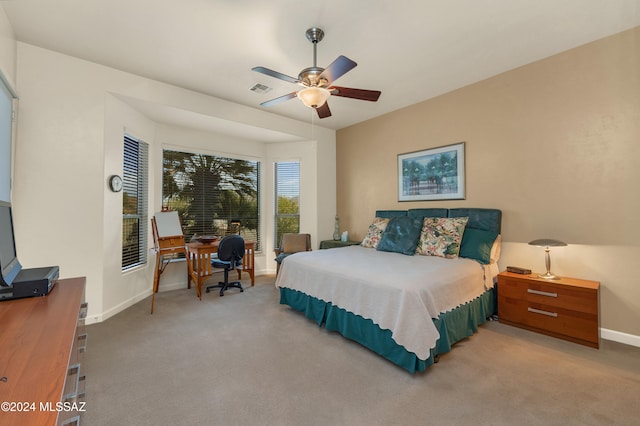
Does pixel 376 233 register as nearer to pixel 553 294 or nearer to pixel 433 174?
pixel 433 174

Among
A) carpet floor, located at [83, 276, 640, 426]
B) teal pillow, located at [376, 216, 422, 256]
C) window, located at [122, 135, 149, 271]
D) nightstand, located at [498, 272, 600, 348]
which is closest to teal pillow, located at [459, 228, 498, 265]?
nightstand, located at [498, 272, 600, 348]

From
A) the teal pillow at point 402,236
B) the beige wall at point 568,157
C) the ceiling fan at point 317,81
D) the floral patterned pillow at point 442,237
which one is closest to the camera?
the ceiling fan at point 317,81

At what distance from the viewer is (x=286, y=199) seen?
5.48 m

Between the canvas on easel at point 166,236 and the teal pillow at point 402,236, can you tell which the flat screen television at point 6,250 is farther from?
the teal pillow at point 402,236

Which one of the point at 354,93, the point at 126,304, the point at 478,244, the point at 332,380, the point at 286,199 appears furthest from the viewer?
the point at 286,199

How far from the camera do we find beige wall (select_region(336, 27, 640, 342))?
2529 millimetres

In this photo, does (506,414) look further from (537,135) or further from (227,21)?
(227,21)

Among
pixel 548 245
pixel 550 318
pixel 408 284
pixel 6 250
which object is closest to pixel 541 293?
pixel 550 318

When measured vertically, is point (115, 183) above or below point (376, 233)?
above

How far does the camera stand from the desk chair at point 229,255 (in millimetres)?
3916

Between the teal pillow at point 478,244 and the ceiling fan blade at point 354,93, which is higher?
the ceiling fan blade at point 354,93

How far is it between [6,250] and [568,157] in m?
4.63

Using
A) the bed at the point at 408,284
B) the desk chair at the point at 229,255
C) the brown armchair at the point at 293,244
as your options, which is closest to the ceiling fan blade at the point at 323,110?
the bed at the point at 408,284

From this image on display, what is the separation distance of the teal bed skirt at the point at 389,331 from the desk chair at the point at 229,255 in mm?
1269
